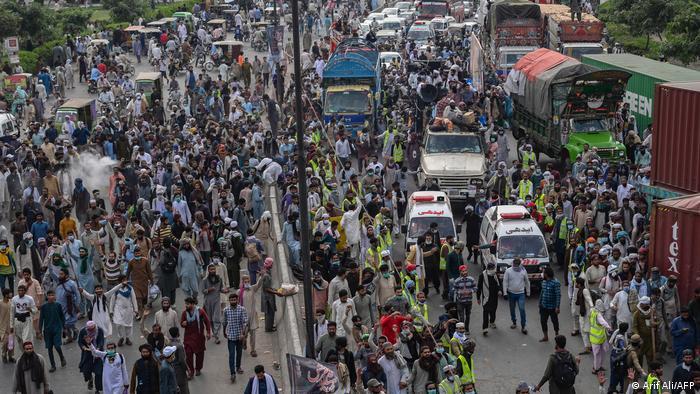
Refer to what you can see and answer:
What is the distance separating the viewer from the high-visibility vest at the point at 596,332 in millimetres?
16703

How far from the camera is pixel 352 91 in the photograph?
33.2 metres

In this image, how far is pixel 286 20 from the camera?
68438 mm

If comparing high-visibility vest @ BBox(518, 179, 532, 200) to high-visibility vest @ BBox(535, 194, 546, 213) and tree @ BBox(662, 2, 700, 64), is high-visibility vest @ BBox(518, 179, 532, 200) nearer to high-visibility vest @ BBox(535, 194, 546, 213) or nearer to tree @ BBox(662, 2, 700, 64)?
high-visibility vest @ BBox(535, 194, 546, 213)

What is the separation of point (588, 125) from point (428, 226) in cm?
850

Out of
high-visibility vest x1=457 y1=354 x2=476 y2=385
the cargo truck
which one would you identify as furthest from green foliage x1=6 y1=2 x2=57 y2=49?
high-visibility vest x1=457 y1=354 x2=476 y2=385

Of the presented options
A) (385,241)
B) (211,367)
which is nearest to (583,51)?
(385,241)

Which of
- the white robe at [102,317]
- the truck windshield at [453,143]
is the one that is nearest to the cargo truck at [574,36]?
the truck windshield at [453,143]

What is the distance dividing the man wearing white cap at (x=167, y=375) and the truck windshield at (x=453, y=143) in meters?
12.9

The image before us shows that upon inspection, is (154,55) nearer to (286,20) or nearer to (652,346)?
(286,20)

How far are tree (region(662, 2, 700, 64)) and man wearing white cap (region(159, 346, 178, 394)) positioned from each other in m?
30.2

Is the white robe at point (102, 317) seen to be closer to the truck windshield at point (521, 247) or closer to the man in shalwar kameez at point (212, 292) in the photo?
the man in shalwar kameez at point (212, 292)

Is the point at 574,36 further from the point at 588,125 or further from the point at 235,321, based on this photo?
the point at 235,321

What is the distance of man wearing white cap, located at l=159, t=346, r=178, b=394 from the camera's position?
15.2 m

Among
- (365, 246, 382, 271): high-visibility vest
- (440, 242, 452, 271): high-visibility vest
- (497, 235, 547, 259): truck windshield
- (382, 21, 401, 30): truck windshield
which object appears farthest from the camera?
(382, 21, 401, 30): truck windshield
